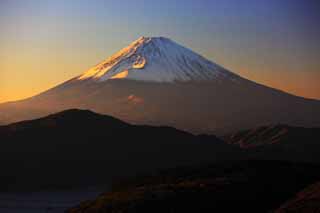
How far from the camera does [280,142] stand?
129 metres

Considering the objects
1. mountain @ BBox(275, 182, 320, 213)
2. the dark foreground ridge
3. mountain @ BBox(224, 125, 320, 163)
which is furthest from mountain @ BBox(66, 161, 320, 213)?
mountain @ BBox(224, 125, 320, 163)

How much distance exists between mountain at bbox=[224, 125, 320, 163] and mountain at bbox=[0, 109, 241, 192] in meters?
Answer: 8.68

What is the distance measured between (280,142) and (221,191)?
8127 centimetres

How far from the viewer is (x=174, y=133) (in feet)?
356

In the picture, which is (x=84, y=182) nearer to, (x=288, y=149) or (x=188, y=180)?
(x=188, y=180)

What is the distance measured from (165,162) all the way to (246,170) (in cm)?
3398

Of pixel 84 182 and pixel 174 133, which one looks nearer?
pixel 84 182

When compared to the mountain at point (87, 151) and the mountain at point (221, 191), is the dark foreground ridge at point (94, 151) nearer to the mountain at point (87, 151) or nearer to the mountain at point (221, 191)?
the mountain at point (87, 151)

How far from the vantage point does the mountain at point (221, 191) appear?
48.1 meters

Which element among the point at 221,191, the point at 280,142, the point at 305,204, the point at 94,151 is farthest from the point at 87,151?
the point at 305,204

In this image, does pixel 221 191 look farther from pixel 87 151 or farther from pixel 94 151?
pixel 94 151

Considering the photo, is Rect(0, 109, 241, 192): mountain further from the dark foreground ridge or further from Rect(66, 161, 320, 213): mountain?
Rect(66, 161, 320, 213): mountain

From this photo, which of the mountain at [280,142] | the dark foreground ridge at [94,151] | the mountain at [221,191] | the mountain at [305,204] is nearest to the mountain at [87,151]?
the dark foreground ridge at [94,151]

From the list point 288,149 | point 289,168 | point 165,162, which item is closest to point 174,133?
point 165,162
